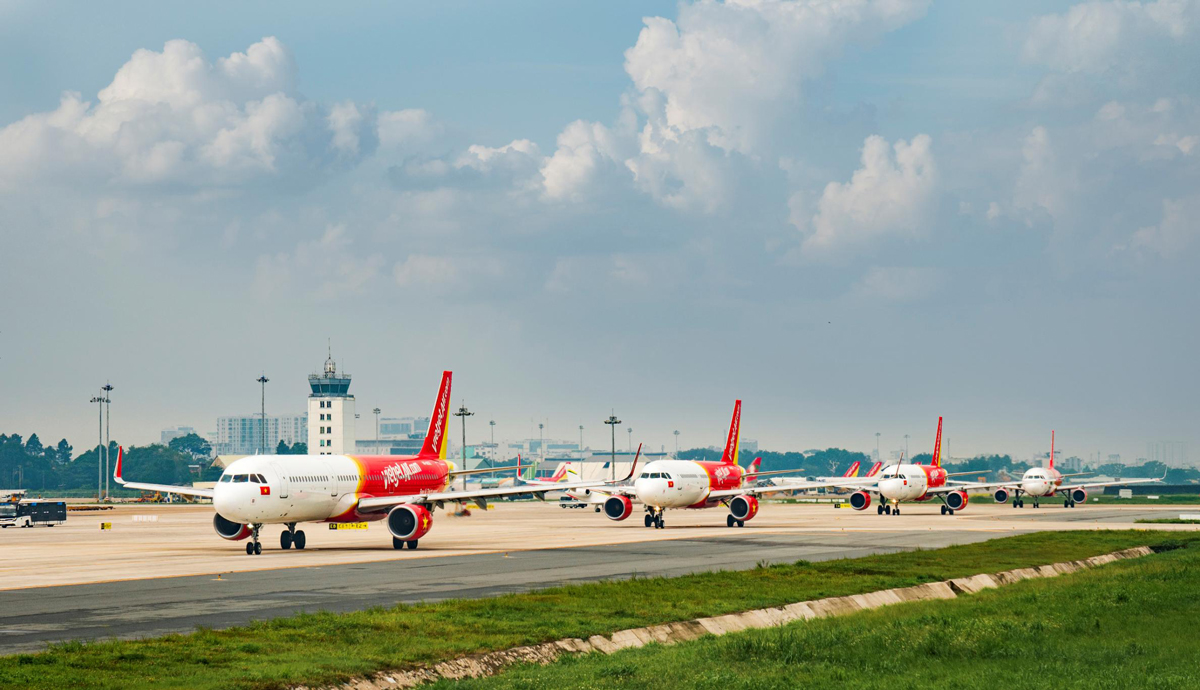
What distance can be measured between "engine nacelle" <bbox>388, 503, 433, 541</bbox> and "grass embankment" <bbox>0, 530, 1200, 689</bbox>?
66.6ft

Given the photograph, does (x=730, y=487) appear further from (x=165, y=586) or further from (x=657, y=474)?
(x=165, y=586)

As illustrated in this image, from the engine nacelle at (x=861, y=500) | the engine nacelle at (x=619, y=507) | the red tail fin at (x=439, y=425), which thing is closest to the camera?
the red tail fin at (x=439, y=425)

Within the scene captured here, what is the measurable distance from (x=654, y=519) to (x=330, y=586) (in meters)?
42.4

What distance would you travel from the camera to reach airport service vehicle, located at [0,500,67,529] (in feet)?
297

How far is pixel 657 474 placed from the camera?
74.9 m

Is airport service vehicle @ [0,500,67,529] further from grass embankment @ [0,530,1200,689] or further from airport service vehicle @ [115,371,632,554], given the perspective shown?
grass embankment @ [0,530,1200,689]

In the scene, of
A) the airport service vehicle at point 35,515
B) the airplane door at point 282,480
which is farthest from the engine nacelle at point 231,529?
the airport service vehicle at point 35,515

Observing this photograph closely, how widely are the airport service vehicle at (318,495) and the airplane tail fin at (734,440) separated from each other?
26.2 metres

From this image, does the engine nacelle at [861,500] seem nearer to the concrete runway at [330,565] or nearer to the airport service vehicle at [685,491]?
the airport service vehicle at [685,491]

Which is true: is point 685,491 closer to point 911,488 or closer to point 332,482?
point 332,482

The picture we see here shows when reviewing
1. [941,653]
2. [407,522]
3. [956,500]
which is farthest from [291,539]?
[956,500]

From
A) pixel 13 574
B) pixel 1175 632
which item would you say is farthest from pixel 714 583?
pixel 13 574

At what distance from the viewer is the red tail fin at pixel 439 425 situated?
220 feet

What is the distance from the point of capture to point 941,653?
20844mm
